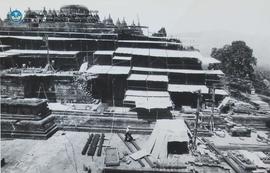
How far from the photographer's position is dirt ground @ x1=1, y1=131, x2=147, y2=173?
15.1 meters

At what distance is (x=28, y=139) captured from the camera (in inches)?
752

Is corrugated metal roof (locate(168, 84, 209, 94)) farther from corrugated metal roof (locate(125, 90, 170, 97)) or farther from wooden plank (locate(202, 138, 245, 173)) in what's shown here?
wooden plank (locate(202, 138, 245, 173))

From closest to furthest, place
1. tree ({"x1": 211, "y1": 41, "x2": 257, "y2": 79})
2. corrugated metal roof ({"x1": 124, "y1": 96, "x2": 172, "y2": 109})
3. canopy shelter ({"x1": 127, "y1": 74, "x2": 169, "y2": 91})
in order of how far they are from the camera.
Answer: corrugated metal roof ({"x1": 124, "y1": 96, "x2": 172, "y2": 109}) → canopy shelter ({"x1": 127, "y1": 74, "x2": 169, "y2": 91}) → tree ({"x1": 211, "y1": 41, "x2": 257, "y2": 79})

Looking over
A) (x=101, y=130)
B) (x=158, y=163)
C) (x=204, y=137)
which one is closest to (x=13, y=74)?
(x=101, y=130)

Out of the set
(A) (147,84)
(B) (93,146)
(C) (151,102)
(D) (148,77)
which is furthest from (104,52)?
(B) (93,146)

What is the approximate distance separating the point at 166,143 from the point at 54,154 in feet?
23.8

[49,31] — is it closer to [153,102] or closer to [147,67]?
[147,67]

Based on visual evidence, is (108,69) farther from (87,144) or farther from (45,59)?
(87,144)

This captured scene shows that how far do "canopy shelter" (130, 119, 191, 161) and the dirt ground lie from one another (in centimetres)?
139

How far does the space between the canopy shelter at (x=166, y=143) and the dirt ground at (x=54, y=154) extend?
4.55ft

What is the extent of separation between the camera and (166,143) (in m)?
16.9

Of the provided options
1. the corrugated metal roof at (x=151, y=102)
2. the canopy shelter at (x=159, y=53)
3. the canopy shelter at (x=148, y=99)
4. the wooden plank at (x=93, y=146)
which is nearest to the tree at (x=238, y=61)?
the canopy shelter at (x=159, y=53)

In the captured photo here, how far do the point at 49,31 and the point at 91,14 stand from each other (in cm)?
1069

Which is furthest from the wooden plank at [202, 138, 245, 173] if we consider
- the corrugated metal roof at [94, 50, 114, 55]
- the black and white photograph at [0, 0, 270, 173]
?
the corrugated metal roof at [94, 50, 114, 55]
